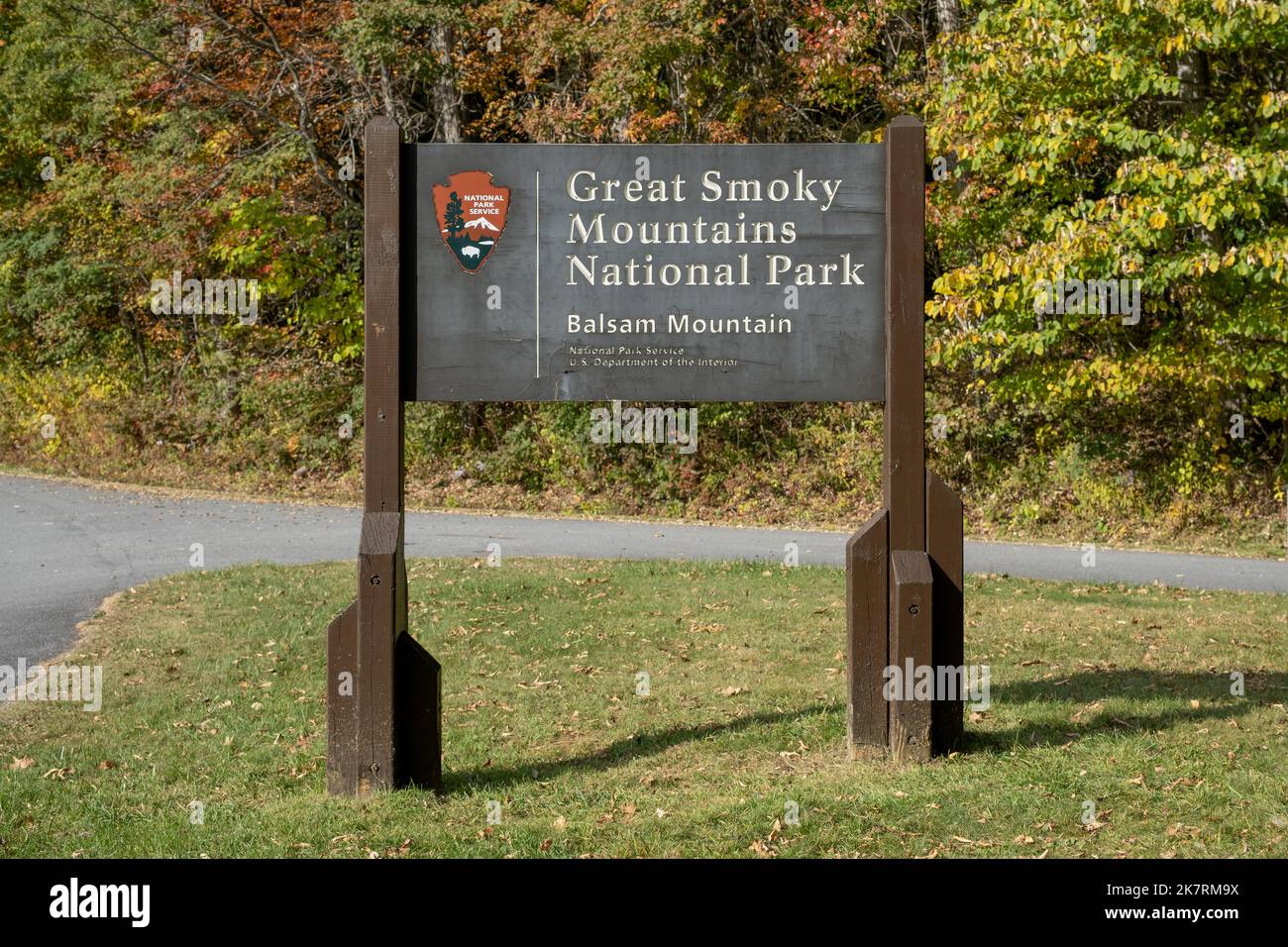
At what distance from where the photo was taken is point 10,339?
94.0ft

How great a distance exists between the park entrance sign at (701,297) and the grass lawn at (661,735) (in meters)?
0.79

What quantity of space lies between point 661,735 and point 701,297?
7.69 ft

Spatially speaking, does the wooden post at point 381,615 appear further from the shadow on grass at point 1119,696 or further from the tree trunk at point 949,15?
the tree trunk at point 949,15

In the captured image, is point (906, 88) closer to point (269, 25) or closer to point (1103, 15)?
point (1103, 15)

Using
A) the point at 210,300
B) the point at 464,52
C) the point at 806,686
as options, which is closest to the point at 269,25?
the point at 464,52

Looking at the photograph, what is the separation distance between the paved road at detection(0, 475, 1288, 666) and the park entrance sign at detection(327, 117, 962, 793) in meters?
4.86

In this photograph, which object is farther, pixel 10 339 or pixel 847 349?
pixel 10 339

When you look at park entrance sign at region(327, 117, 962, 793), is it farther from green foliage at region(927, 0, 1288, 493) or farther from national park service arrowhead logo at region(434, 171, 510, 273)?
green foliage at region(927, 0, 1288, 493)

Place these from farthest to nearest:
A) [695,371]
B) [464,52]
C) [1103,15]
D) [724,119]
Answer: [464,52] < [724,119] < [1103,15] < [695,371]

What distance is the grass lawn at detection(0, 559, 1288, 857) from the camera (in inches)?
211

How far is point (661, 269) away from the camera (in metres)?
6.37

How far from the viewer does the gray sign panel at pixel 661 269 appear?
6215mm

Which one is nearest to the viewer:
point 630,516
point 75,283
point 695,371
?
point 695,371

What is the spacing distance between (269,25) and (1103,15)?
1448 centimetres
